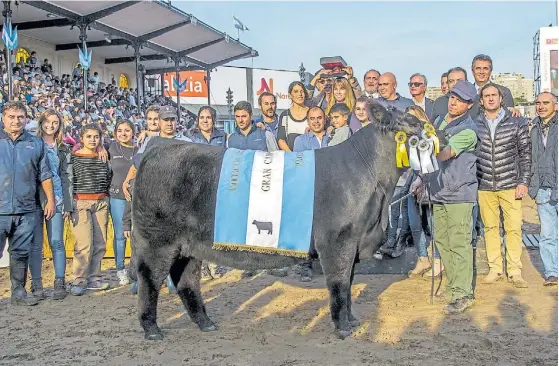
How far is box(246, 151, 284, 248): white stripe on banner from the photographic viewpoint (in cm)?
453

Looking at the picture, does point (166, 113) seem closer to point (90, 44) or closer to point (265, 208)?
point (265, 208)

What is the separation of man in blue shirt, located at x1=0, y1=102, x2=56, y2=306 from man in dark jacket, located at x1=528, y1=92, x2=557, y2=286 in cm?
555

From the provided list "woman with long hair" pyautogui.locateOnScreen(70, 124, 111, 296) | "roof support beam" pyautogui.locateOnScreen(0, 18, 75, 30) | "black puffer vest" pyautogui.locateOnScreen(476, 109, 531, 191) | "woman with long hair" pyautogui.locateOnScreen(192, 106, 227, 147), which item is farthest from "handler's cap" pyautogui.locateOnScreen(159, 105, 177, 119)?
"roof support beam" pyautogui.locateOnScreen(0, 18, 75, 30)

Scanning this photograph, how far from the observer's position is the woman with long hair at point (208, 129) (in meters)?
6.70

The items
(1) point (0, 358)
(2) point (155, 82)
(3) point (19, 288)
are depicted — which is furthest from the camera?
(2) point (155, 82)

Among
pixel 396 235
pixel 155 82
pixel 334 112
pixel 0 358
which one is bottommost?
pixel 0 358

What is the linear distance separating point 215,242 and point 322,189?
973 mm

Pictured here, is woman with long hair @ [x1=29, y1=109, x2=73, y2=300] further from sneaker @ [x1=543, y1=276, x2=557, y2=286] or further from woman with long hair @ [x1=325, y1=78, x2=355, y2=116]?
sneaker @ [x1=543, y1=276, x2=557, y2=286]

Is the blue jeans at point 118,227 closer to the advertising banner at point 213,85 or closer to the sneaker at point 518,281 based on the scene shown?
the sneaker at point 518,281

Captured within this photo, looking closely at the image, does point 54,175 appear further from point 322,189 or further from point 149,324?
point 322,189

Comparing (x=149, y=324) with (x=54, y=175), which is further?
(x=54, y=175)

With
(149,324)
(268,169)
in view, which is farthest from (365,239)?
(149,324)

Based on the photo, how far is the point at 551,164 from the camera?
6.40 m

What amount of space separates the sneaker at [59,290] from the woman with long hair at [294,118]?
10.5ft
